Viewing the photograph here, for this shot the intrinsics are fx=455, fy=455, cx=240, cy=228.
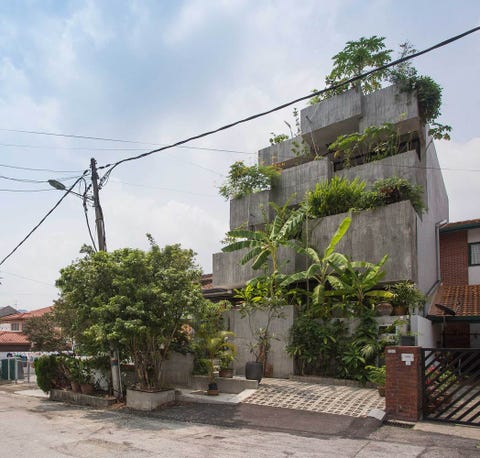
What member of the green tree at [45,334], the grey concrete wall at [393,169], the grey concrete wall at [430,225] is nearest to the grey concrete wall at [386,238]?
the grey concrete wall at [430,225]

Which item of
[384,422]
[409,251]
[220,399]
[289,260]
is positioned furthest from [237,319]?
[384,422]

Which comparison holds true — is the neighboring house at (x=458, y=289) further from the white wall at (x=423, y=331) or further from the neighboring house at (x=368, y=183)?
the neighboring house at (x=368, y=183)

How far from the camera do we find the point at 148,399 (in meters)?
12.1

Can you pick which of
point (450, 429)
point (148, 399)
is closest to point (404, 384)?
point (450, 429)

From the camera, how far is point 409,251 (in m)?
14.1

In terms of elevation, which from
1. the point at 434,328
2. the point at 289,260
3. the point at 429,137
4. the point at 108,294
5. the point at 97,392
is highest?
the point at 429,137

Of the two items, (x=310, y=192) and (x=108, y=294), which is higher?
(x=310, y=192)

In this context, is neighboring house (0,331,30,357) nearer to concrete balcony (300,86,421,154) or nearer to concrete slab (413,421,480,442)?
concrete balcony (300,86,421,154)

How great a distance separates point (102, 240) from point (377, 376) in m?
8.85

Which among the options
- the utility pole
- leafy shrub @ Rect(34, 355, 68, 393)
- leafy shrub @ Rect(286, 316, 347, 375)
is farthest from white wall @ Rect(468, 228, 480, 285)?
leafy shrub @ Rect(34, 355, 68, 393)

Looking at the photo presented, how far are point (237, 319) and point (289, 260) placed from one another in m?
2.79

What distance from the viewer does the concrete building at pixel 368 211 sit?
14555 mm

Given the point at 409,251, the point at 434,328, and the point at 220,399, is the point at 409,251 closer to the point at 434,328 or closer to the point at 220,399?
the point at 434,328

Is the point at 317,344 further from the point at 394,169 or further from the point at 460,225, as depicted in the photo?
the point at 460,225
